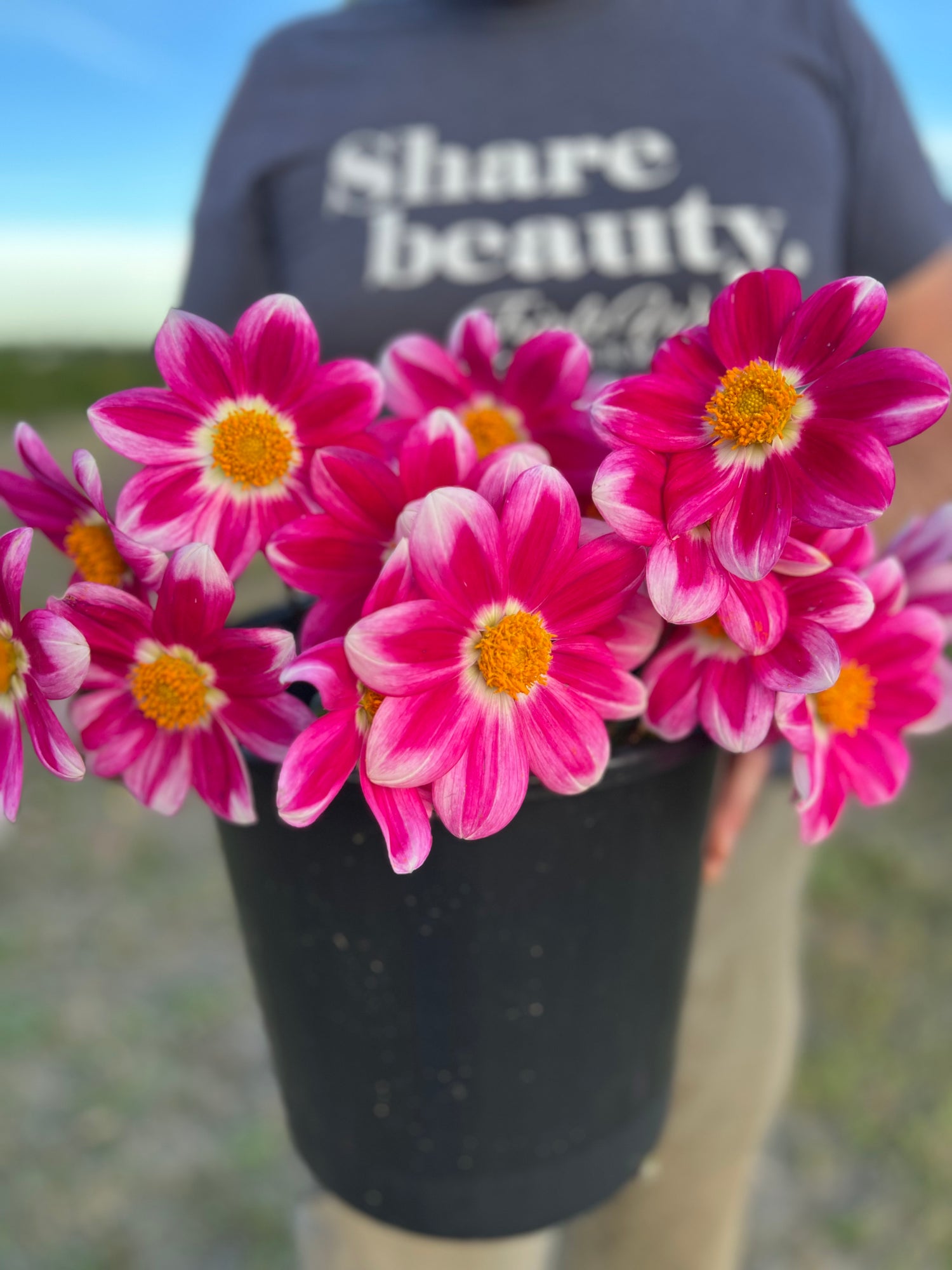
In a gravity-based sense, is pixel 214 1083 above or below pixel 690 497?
below

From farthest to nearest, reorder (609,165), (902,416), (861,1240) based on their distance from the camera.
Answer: (861,1240) < (609,165) < (902,416)

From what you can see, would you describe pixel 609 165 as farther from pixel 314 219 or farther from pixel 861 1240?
pixel 861 1240

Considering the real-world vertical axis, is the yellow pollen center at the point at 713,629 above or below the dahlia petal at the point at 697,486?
below

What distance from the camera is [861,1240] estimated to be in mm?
1343

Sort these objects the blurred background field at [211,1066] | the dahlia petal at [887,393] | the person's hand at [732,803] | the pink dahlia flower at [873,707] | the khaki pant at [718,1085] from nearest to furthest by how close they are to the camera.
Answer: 1. the dahlia petal at [887,393]
2. the pink dahlia flower at [873,707]
3. the person's hand at [732,803]
4. the khaki pant at [718,1085]
5. the blurred background field at [211,1066]

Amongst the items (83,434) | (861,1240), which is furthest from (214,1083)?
(83,434)

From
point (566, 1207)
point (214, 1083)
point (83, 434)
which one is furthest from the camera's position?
point (83, 434)

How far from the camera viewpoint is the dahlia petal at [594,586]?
1.24 ft

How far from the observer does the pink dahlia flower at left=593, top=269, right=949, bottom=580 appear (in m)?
0.35

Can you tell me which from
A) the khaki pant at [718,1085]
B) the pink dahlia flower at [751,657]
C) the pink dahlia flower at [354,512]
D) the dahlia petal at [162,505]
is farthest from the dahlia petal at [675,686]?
the khaki pant at [718,1085]

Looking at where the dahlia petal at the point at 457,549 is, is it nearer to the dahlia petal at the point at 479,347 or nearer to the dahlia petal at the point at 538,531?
the dahlia petal at the point at 538,531

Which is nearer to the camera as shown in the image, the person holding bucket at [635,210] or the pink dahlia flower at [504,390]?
the pink dahlia flower at [504,390]

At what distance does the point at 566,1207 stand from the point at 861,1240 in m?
1.00

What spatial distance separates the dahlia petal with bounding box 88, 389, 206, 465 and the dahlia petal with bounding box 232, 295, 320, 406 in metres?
0.03
